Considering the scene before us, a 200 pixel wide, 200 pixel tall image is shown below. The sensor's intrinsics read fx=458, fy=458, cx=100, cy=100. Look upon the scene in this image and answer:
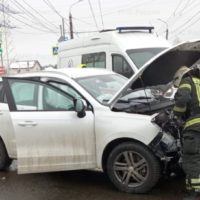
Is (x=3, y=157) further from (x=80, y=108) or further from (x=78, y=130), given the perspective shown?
(x=80, y=108)

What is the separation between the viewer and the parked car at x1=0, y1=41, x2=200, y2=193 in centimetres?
538

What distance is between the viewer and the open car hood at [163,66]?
18.3ft

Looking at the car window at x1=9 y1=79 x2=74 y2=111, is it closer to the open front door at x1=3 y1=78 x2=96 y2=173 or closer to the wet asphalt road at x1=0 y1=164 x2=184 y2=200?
the open front door at x1=3 y1=78 x2=96 y2=173

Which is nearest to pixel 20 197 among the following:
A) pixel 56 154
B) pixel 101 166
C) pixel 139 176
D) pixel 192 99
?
pixel 56 154

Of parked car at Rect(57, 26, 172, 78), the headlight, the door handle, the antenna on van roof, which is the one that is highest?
the antenna on van roof

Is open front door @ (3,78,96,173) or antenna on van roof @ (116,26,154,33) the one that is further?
antenna on van roof @ (116,26,154,33)

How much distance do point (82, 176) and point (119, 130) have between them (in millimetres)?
1449

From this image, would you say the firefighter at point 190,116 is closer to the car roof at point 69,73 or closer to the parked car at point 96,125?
the parked car at point 96,125

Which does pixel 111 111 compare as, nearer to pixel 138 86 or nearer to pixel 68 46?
pixel 138 86

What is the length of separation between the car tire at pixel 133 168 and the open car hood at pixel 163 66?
0.60 m

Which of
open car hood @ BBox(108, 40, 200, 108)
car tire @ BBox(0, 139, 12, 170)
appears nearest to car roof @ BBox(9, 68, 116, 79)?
open car hood @ BBox(108, 40, 200, 108)

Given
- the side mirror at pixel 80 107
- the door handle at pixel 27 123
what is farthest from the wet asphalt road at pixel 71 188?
the side mirror at pixel 80 107

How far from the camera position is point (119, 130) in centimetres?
546

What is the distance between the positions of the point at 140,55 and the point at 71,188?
6.74 m
